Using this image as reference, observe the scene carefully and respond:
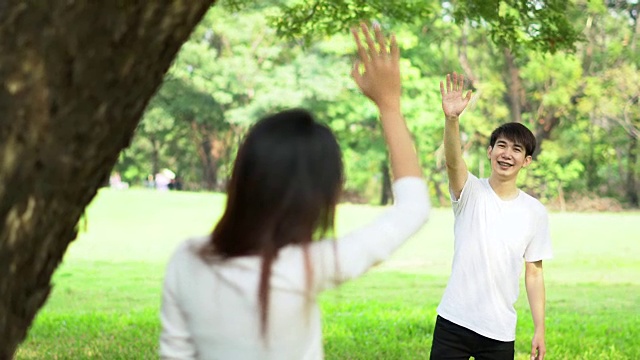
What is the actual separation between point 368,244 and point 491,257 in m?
2.42

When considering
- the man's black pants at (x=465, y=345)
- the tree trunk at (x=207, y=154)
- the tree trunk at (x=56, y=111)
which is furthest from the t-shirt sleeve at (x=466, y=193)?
the tree trunk at (x=207, y=154)

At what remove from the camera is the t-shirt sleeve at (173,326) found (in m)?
1.69

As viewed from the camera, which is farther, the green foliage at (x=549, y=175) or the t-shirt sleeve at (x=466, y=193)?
the green foliage at (x=549, y=175)

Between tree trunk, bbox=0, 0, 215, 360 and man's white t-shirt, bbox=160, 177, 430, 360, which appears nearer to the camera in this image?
man's white t-shirt, bbox=160, 177, 430, 360

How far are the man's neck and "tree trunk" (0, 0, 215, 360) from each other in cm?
246

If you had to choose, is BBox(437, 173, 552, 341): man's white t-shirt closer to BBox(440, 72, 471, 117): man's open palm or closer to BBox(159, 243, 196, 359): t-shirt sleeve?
BBox(440, 72, 471, 117): man's open palm

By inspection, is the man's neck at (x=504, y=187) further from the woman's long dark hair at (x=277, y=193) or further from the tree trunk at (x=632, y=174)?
the tree trunk at (x=632, y=174)

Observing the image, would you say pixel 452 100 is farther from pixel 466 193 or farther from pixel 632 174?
pixel 632 174

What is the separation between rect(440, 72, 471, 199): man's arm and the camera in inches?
130

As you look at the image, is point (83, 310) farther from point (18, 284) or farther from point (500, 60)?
point (500, 60)

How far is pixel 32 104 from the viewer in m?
1.82

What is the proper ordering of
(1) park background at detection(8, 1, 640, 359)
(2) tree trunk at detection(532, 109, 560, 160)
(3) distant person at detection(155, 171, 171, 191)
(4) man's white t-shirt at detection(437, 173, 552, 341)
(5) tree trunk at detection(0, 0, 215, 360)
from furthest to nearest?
(3) distant person at detection(155, 171, 171, 191) < (2) tree trunk at detection(532, 109, 560, 160) < (1) park background at detection(8, 1, 640, 359) < (4) man's white t-shirt at detection(437, 173, 552, 341) < (5) tree trunk at detection(0, 0, 215, 360)

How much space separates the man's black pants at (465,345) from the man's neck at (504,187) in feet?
2.15

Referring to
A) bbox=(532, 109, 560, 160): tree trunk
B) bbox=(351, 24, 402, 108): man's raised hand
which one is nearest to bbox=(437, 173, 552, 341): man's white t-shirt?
bbox=(351, 24, 402, 108): man's raised hand
